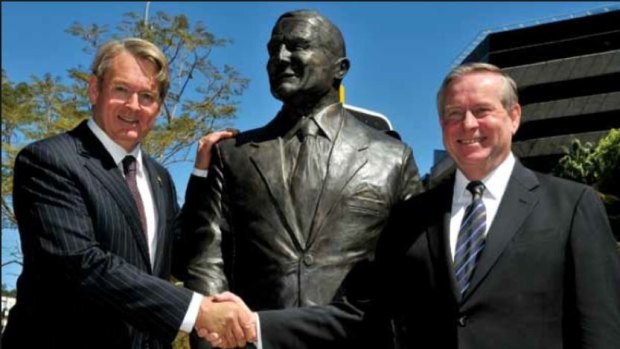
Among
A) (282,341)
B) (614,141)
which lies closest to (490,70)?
(282,341)

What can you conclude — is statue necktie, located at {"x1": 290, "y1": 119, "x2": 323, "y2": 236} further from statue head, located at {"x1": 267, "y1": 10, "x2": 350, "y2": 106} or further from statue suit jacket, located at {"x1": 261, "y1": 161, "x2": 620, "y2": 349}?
statue suit jacket, located at {"x1": 261, "y1": 161, "x2": 620, "y2": 349}

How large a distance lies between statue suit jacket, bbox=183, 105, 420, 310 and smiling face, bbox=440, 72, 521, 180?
24.5 inches

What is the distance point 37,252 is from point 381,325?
1.58m

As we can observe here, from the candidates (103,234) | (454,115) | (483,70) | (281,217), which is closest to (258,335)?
(281,217)

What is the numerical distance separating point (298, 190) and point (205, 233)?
0.50 meters

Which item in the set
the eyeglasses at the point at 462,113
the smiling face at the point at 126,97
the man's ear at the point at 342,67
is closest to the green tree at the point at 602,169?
the man's ear at the point at 342,67

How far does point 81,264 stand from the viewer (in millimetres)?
3580

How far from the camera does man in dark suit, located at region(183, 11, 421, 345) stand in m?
3.89

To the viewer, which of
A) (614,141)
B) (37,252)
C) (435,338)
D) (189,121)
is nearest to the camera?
(435,338)

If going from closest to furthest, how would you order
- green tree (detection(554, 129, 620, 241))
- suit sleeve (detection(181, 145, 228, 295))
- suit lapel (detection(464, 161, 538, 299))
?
suit lapel (detection(464, 161, 538, 299))
suit sleeve (detection(181, 145, 228, 295))
green tree (detection(554, 129, 620, 241))

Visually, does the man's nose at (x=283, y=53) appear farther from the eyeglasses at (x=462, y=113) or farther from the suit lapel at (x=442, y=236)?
the suit lapel at (x=442, y=236)

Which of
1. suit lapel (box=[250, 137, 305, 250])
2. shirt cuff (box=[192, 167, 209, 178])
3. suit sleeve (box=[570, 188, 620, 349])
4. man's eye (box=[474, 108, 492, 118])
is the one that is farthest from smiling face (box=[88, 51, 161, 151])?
suit sleeve (box=[570, 188, 620, 349])

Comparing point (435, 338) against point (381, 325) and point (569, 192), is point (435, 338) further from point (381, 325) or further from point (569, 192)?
point (569, 192)

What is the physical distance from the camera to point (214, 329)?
12.3 feet
